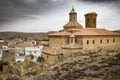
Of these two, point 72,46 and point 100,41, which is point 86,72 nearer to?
point 72,46

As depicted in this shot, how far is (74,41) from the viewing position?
30094 mm

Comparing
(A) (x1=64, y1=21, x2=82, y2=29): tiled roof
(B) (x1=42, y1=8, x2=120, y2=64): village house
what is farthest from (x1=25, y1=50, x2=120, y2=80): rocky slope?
(A) (x1=64, y1=21, x2=82, y2=29): tiled roof

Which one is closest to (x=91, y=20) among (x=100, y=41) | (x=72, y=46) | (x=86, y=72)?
(x=100, y=41)

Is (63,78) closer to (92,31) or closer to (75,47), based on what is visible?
(75,47)

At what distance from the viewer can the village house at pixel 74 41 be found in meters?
28.7

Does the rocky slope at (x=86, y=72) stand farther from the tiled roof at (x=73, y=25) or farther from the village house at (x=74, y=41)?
the tiled roof at (x=73, y=25)

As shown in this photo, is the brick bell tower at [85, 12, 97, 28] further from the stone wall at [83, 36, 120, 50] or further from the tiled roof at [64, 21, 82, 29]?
the stone wall at [83, 36, 120, 50]

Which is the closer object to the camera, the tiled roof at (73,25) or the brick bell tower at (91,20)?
the tiled roof at (73,25)

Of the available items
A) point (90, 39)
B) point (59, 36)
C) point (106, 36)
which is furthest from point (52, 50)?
point (106, 36)

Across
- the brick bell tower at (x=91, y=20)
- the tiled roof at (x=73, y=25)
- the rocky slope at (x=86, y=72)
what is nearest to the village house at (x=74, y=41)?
the tiled roof at (x=73, y=25)

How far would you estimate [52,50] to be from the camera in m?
29.6

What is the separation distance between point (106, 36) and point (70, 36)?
551cm

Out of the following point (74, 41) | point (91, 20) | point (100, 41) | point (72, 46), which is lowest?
point (72, 46)

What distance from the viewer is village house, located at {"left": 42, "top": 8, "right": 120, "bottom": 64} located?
28719mm
